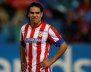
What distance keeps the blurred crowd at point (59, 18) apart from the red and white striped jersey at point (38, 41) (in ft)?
14.8

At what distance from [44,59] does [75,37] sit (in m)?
4.79

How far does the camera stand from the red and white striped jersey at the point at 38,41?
6.38 metres

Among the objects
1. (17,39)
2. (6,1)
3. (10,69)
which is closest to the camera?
(10,69)

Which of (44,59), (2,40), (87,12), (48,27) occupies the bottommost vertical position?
(44,59)

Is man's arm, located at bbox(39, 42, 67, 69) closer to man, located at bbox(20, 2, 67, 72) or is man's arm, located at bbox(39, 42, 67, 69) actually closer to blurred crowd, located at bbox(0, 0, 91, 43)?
man, located at bbox(20, 2, 67, 72)

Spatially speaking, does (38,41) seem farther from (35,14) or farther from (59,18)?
(59,18)

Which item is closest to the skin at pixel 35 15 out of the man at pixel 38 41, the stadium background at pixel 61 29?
the man at pixel 38 41

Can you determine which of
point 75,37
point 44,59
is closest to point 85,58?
point 75,37

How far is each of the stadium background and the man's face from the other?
150 inches

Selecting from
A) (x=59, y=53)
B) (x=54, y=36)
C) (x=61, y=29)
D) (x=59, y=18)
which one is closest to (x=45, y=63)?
(x=59, y=53)

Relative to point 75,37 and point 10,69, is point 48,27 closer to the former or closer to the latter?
point 10,69

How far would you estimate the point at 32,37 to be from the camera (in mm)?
6375

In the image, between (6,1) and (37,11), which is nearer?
(37,11)

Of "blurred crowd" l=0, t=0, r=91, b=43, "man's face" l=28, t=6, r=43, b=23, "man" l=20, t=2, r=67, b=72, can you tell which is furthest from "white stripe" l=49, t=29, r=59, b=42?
"blurred crowd" l=0, t=0, r=91, b=43
